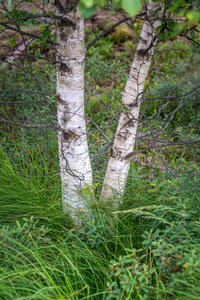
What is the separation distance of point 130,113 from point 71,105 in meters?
0.52

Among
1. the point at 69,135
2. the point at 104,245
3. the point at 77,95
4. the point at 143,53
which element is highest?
the point at 143,53

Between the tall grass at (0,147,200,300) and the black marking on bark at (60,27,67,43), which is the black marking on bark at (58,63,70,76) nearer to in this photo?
the black marking on bark at (60,27,67,43)

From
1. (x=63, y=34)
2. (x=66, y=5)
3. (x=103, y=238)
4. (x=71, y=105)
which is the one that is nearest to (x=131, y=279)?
(x=103, y=238)

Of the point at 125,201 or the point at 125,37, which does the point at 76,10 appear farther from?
the point at 125,37

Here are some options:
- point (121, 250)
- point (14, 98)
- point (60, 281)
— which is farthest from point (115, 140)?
point (14, 98)

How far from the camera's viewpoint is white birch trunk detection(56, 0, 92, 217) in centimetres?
165

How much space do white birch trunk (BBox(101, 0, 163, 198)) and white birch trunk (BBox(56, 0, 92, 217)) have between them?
0.81 feet

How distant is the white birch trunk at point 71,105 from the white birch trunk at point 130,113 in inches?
9.8

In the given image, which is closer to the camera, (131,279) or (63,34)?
(131,279)

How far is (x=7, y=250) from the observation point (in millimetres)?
1509

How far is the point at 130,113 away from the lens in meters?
2.04

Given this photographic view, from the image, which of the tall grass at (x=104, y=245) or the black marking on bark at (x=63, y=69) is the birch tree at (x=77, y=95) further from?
the tall grass at (x=104, y=245)

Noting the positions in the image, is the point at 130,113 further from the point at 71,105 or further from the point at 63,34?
the point at 63,34

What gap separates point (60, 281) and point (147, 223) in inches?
32.0
